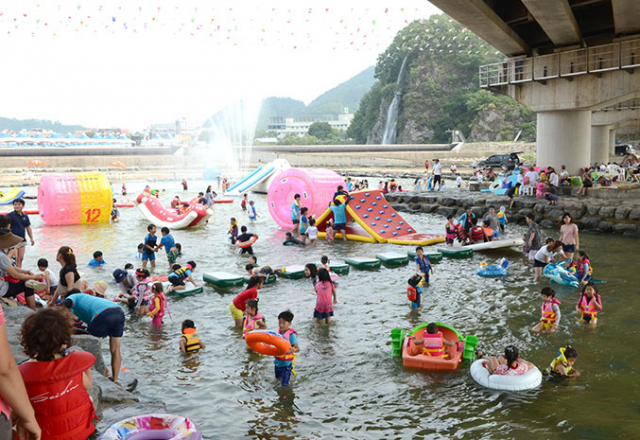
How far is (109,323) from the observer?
771 centimetres

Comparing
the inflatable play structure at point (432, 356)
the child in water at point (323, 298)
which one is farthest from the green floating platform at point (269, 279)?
the inflatable play structure at point (432, 356)

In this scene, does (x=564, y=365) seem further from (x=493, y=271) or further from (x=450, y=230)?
(x=450, y=230)

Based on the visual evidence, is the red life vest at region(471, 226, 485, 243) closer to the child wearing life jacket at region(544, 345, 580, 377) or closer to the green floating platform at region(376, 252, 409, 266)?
the green floating platform at region(376, 252, 409, 266)

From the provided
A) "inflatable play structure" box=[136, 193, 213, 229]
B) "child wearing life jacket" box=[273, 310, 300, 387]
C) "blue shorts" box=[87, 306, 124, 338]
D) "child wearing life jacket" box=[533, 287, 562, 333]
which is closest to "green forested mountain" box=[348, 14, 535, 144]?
"inflatable play structure" box=[136, 193, 213, 229]

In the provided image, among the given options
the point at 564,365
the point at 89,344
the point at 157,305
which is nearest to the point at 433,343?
the point at 564,365

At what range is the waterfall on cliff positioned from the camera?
95988 millimetres

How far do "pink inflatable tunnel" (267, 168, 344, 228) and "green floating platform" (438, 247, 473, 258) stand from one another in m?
6.44

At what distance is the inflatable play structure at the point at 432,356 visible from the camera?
27.9 feet

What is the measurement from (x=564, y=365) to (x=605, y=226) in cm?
1371

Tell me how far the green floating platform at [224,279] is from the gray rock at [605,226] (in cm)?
1324

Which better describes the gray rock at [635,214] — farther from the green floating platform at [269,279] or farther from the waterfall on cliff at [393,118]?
the waterfall on cliff at [393,118]

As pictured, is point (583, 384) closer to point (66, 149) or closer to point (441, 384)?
point (441, 384)

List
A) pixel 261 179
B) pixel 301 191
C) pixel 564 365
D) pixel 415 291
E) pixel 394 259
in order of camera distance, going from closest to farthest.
A: pixel 564 365, pixel 415 291, pixel 394 259, pixel 301 191, pixel 261 179

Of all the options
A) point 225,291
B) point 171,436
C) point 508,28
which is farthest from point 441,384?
point 508,28
